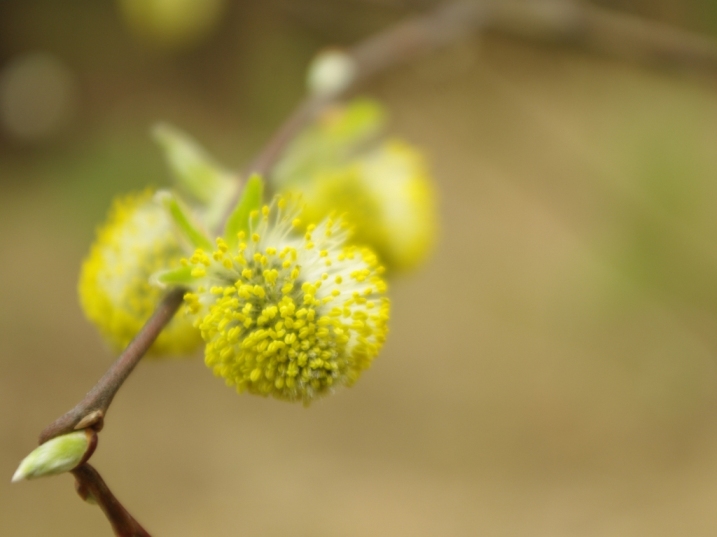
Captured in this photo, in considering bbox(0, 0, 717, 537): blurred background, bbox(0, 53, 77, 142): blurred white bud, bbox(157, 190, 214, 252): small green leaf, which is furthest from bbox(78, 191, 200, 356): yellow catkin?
bbox(0, 53, 77, 142): blurred white bud

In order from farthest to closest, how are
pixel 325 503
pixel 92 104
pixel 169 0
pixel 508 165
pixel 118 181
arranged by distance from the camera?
1. pixel 508 165
2. pixel 92 104
3. pixel 325 503
4. pixel 118 181
5. pixel 169 0

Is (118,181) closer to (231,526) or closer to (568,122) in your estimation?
(231,526)

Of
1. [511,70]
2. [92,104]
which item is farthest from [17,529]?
[511,70]

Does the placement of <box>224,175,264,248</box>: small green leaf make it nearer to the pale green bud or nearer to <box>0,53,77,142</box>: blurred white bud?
the pale green bud

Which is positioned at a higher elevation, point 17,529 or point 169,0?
point 169,0

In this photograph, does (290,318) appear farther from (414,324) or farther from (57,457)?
(414,324)

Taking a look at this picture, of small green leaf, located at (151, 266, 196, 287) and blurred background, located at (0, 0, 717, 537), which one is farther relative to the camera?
blurred background, located at (0, 0, 717, 537)

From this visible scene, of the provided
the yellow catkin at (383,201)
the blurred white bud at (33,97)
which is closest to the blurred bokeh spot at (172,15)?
the blurred white bud at (33,97)
